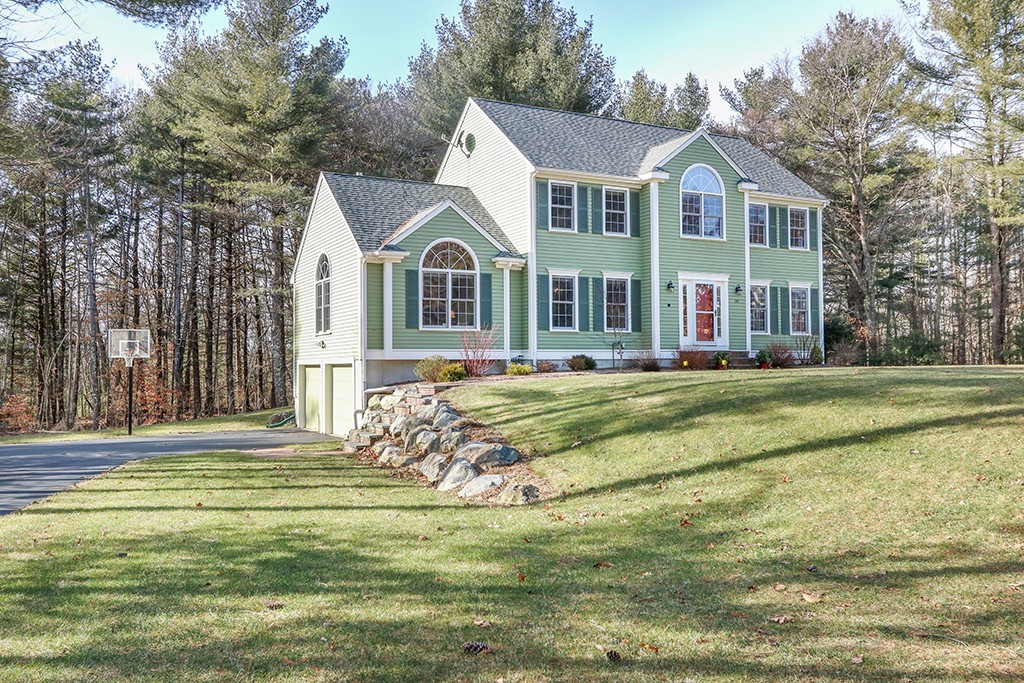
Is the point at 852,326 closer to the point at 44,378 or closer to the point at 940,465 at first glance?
the point at 940,465

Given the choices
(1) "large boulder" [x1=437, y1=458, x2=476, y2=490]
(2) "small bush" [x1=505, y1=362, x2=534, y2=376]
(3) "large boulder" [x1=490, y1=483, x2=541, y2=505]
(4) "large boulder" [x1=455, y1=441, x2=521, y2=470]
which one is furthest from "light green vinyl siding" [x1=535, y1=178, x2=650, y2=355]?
(3) "large boulder" [x1=490, y1=483, x2=541, y2=505]

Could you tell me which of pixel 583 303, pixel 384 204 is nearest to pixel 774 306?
pixel 583 303

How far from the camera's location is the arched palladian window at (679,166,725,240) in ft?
68.8

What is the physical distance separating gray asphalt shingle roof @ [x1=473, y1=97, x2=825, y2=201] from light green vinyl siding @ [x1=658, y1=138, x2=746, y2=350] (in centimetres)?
72

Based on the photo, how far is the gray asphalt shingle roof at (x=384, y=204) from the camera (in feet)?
58.6

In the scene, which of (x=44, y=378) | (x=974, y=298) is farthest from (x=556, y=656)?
(x=974, y=298)

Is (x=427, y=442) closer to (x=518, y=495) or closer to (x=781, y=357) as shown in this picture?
(x=518, y=495)

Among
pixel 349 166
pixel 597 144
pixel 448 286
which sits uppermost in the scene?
pixel 349 166

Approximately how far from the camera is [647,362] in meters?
19.0

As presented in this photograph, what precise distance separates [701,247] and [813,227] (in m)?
5.35

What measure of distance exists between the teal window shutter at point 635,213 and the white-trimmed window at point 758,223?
410cm

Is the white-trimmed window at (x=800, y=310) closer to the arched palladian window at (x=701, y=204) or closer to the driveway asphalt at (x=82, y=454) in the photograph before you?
the arched palladian window at (x=701, y=204)

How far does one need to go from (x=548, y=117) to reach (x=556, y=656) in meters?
20.6

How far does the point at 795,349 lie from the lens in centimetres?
2247
